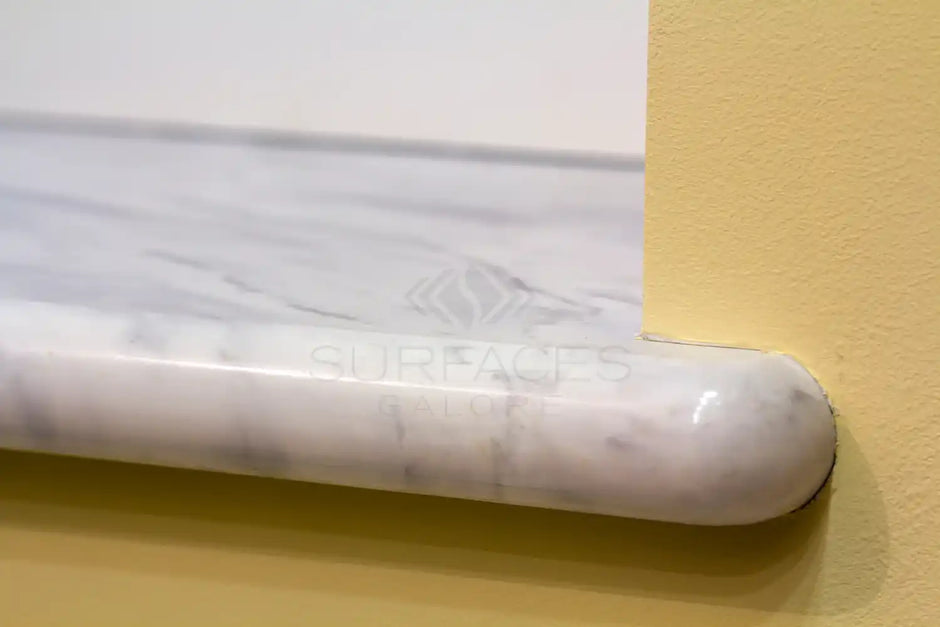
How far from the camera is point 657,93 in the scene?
240 millimetres

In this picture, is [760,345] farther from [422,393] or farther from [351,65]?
[351,65]

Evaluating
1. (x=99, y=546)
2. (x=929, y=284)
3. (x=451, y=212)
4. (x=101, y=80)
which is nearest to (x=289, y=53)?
(x=101, y=80)

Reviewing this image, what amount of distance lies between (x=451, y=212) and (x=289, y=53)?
0.93 ft

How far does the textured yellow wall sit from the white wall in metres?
0.38

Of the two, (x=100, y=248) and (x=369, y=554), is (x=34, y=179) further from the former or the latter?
(x=369, y=554)

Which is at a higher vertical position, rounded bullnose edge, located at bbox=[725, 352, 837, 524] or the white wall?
the white wall

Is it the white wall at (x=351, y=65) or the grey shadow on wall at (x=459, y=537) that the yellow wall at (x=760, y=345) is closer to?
the grey shadow on wall at (x=459, y=537)

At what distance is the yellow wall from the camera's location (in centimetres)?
23

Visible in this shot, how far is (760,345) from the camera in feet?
0.82

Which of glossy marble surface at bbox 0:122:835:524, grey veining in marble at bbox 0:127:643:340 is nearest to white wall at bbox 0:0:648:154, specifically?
grey veining in marble at bbox 0:127:643:340

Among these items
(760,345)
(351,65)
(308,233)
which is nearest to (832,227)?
(760,345)

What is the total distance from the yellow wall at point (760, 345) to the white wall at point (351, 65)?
1.26 feet

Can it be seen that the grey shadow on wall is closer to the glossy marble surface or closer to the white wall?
the glossy marble surface

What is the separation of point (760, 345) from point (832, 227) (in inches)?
1.6
